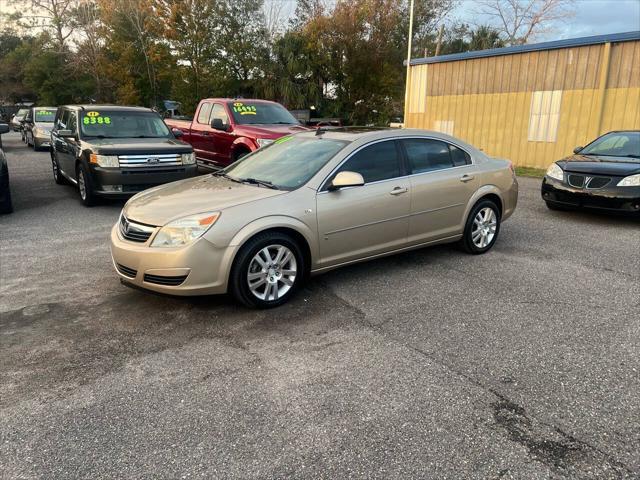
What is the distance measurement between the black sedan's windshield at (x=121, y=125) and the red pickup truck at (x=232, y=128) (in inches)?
21.3

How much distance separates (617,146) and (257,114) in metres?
7.14

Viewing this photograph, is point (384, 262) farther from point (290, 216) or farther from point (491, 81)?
point (491, 81)

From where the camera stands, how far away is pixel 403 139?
5.37 meters

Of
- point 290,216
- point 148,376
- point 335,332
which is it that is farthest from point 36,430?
point 290,216

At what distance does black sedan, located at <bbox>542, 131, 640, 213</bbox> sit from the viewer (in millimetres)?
7453

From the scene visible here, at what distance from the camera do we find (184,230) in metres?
4.07

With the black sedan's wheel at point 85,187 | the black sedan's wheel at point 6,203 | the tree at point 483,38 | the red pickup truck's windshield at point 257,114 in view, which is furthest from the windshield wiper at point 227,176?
the tree at point 483,38

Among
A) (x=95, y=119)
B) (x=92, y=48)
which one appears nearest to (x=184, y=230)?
(x=95, y=119)

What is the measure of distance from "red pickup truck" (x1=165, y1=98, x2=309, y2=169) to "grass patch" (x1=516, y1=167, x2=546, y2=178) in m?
6.89

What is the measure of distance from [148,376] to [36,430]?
0.72 m

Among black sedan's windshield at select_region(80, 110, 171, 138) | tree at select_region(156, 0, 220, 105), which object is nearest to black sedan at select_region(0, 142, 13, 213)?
black sedan's windshield at select_region(80, 110, 171, 138)

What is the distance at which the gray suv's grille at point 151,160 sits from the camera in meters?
8.17

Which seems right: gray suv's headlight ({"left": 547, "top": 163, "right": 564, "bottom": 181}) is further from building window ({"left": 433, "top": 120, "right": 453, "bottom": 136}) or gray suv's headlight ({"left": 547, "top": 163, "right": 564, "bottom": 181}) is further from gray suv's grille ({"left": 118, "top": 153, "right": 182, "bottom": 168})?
building window ({"left": 433, "top": 120, "right": 453, "bottom": 136})

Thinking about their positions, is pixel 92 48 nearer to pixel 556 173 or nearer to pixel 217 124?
pixel 217 124
